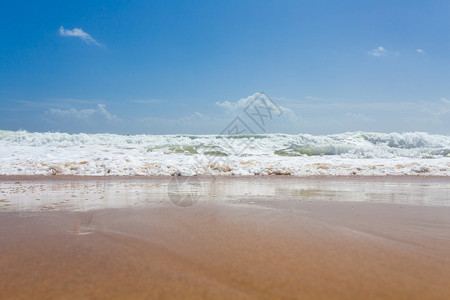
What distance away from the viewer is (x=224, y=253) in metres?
2.65

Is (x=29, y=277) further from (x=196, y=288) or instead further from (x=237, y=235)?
(x=237, y=235)

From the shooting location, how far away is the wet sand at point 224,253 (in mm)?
2014

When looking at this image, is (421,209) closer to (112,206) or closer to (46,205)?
(112,206)

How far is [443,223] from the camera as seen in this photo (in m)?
3.78

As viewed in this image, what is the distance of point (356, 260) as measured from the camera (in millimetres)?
2488

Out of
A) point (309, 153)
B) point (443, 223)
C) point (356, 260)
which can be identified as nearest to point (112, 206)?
point (356, 260)

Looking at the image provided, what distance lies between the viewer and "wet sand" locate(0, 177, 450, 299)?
2.01 m

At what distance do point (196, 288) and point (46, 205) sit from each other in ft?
12.9

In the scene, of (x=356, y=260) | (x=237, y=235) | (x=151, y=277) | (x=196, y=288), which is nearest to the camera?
(x=196, y=288)

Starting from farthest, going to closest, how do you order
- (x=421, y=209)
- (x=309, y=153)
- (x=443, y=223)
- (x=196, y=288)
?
(x=309, y=153), (x=421, y=209), (x=443, y=223), (x=196, y=288)

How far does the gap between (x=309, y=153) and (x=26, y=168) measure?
581 inches

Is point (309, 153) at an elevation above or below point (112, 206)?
above

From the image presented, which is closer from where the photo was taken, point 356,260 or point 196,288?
point 196,288

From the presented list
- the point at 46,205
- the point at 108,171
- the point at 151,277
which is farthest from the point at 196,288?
Answer: the point at 108,171
